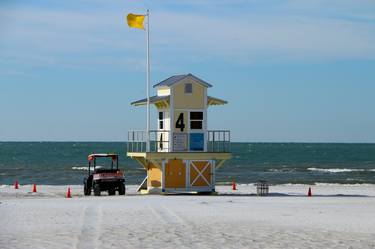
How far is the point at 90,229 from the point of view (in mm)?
18797

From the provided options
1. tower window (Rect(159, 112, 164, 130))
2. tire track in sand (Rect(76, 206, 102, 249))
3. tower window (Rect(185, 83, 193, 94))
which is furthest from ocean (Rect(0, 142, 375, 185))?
tire track in sand (Rect(76, 206, 102, 249))

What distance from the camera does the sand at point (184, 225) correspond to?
1677cm

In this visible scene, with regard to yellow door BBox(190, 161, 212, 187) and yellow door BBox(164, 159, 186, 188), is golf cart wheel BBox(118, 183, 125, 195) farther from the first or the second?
yellow door BBox(190, 161, 212, 187)

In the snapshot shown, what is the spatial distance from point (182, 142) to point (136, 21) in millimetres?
6132

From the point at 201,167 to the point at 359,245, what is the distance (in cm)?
1878

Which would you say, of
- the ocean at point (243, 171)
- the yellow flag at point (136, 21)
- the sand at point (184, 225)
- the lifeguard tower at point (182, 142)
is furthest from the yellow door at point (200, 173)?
the ocean at point (243, 171)

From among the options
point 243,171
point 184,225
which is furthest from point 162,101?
point 243,171

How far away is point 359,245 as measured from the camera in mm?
16812

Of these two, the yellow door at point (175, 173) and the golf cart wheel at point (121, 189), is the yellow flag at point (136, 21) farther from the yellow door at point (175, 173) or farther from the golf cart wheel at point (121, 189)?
the golf cart wheel at point (121, 189)

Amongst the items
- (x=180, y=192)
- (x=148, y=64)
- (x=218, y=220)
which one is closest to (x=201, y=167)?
(x=180, y=192)

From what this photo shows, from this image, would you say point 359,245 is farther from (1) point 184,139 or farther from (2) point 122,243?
(1) point 184,139

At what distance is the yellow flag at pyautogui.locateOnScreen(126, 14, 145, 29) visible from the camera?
35594mm

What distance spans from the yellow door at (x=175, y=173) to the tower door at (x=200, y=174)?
0.43 m

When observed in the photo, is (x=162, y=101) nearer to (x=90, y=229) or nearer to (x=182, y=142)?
(x=182, y=142)
